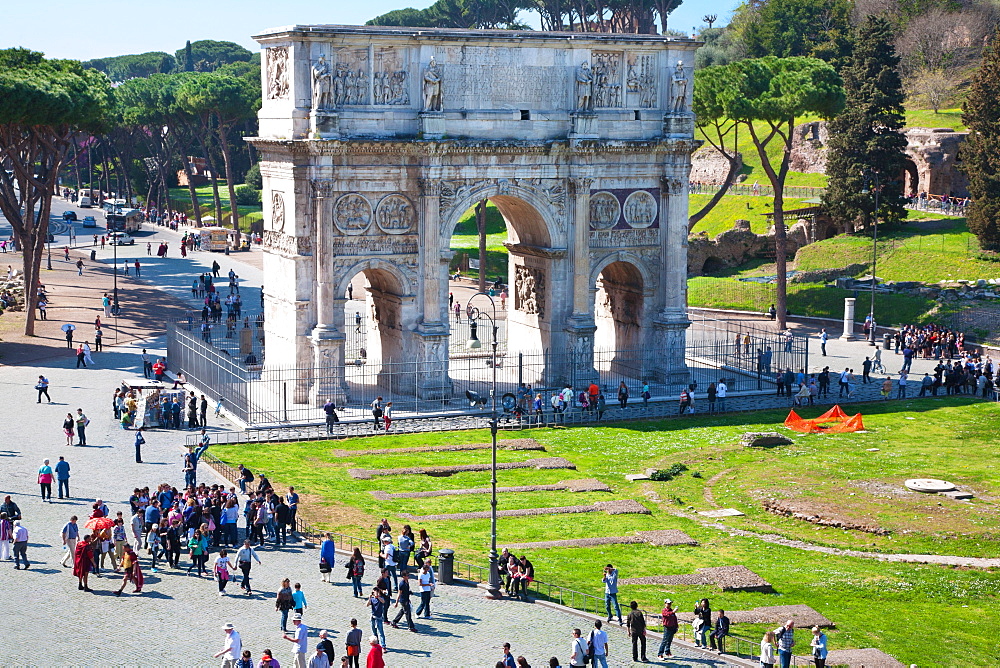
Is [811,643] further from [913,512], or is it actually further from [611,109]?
[611,109]

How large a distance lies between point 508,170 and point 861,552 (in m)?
23.2

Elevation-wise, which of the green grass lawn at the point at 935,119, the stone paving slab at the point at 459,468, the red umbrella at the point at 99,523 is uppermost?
the green grass lawn at the point at 935,119

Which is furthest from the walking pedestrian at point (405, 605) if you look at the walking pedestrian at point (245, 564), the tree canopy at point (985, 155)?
the tree canopy at point (985, 155)

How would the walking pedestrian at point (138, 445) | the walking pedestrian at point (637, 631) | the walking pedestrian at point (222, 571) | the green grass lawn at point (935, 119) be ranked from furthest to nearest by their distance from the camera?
1. the green grass lawn at point (935, 119)
2. the walking pedestrian at point (138, 445)
3. the walking pedestrian at point (222, 571)
4. the walking pedestrian at point (637, 631)

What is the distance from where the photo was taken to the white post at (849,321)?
73312 mm

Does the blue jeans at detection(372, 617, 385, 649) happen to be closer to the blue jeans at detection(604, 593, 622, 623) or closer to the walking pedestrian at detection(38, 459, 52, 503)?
the blue jeans at detection(604, 593, 622, 623)

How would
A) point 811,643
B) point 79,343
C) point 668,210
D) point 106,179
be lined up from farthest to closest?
point 106,179
point 79,343
point 668,210
point 811,643

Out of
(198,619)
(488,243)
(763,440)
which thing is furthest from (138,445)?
(488,243)

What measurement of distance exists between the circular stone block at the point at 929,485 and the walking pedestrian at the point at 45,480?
27154 mm

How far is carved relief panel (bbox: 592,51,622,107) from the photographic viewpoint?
193ft

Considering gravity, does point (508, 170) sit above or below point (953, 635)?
above

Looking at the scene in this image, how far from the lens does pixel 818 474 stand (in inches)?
1924

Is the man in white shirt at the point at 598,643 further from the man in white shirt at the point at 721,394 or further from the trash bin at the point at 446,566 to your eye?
the man in white shirt at the point at 721,394

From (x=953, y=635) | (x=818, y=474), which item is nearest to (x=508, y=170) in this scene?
(x=818, y=474)
